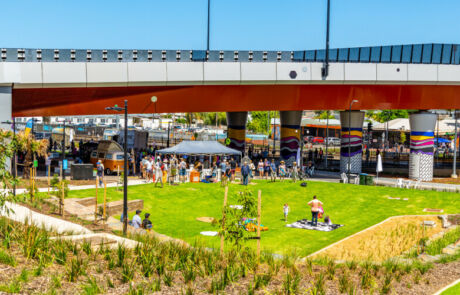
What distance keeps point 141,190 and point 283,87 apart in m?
13.6

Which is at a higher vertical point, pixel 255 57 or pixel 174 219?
pixel 255 57

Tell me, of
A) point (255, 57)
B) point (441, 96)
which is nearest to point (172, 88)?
point (255, 57)

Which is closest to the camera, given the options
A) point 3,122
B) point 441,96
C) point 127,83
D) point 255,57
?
point 3,122

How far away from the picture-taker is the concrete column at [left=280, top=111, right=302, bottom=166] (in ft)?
169

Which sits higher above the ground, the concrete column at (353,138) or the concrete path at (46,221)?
the concrete column at (353,138)

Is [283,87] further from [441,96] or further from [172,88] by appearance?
[441,96]

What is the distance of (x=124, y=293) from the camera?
38.9ft

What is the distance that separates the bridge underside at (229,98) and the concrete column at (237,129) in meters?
13.6

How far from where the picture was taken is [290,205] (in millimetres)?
31250


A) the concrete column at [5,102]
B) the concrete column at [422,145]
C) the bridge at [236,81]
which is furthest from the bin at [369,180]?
the concrete column at [5,102]

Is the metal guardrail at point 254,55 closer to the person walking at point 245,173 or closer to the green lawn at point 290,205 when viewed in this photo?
the person walking at point 245,173

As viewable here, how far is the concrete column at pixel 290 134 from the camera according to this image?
169 ft

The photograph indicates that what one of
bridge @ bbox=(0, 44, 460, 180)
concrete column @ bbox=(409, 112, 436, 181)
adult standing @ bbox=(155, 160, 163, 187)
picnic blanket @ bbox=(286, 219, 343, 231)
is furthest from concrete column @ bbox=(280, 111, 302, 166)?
picnic blanket @ bbox=(286, 219, 343, 231)

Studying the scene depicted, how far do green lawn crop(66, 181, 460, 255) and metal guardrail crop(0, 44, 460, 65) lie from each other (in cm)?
832
